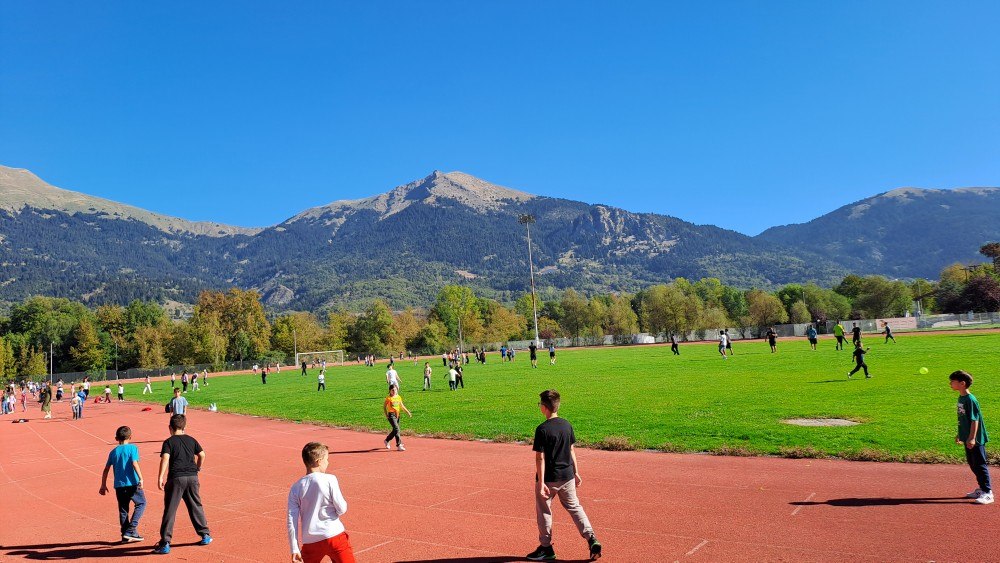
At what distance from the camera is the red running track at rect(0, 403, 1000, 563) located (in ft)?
23.7

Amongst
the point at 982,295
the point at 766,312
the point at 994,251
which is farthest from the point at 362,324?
the point at 994,251

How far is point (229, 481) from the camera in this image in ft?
42.3

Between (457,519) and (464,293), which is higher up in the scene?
(464,293)

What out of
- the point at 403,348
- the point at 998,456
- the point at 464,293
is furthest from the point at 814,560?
the point at 464,293

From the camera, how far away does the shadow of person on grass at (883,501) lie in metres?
8.50

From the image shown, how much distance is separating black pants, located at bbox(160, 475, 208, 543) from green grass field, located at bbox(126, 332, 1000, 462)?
8.59 meters

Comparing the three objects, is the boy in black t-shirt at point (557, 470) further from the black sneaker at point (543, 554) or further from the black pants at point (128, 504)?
the black pants at point (128, 504)

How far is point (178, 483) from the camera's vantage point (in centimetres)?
816

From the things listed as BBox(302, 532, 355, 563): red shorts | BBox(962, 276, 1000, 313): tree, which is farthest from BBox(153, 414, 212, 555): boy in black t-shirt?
BBox(962, 276, 1000, 313): tree

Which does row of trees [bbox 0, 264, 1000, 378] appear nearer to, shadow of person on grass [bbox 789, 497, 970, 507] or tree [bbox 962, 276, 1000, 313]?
tree [bbox 962, 276, 1000, 313]

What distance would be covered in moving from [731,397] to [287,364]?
333 feet

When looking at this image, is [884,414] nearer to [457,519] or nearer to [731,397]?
[731,397]

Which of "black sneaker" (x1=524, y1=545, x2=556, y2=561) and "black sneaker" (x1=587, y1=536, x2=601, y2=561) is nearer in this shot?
"black sneaker" (x1=587, y1=536, x2=601, y2=561)

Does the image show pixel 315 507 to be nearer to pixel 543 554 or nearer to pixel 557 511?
pixel 543 554
